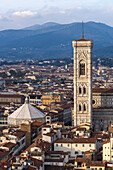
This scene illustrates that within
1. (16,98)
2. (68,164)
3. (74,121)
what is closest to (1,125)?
(74,121)

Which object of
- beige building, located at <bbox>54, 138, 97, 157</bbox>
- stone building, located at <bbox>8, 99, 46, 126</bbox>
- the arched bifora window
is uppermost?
the arched bifora window

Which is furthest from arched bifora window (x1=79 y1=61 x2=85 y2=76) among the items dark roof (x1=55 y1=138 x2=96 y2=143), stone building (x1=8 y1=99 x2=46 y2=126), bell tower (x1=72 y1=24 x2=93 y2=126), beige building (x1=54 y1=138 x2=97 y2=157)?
beige building (x1=54 y1=138 x2=97 y2=157)

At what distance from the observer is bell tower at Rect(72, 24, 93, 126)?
61.6 metres

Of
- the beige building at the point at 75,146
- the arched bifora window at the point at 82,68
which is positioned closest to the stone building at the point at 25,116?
the arched bifora window at the point at 82,68

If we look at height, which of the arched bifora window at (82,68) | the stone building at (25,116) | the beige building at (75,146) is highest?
the arched bifora window at (82,68)

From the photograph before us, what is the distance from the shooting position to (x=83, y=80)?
2429 inches

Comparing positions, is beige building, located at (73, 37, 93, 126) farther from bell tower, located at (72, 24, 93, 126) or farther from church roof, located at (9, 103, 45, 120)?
church roof, located at (9, 103, 45, 120)

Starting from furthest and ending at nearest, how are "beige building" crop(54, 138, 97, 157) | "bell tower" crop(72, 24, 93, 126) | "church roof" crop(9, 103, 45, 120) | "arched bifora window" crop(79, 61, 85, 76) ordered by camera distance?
"arched bifora window" crop(79, 61, 85, 76)
"bell tower" crop(72, 24, 93, 126)
"church roof" crop(9, 103, 45, 120)
"beige building" crop(54, 138, 97, 157)

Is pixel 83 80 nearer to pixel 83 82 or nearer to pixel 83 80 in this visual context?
pixel 83 80

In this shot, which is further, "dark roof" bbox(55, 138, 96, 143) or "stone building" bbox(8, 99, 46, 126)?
"stone building" bbox(8, 99, 46, 126)

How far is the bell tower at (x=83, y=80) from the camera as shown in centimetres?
6159

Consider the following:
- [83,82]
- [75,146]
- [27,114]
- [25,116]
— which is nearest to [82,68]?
[83,82]

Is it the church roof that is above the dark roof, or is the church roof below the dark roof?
below

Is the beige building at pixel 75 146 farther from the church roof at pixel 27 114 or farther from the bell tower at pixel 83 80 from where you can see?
the bell tower at pixel 83 80
